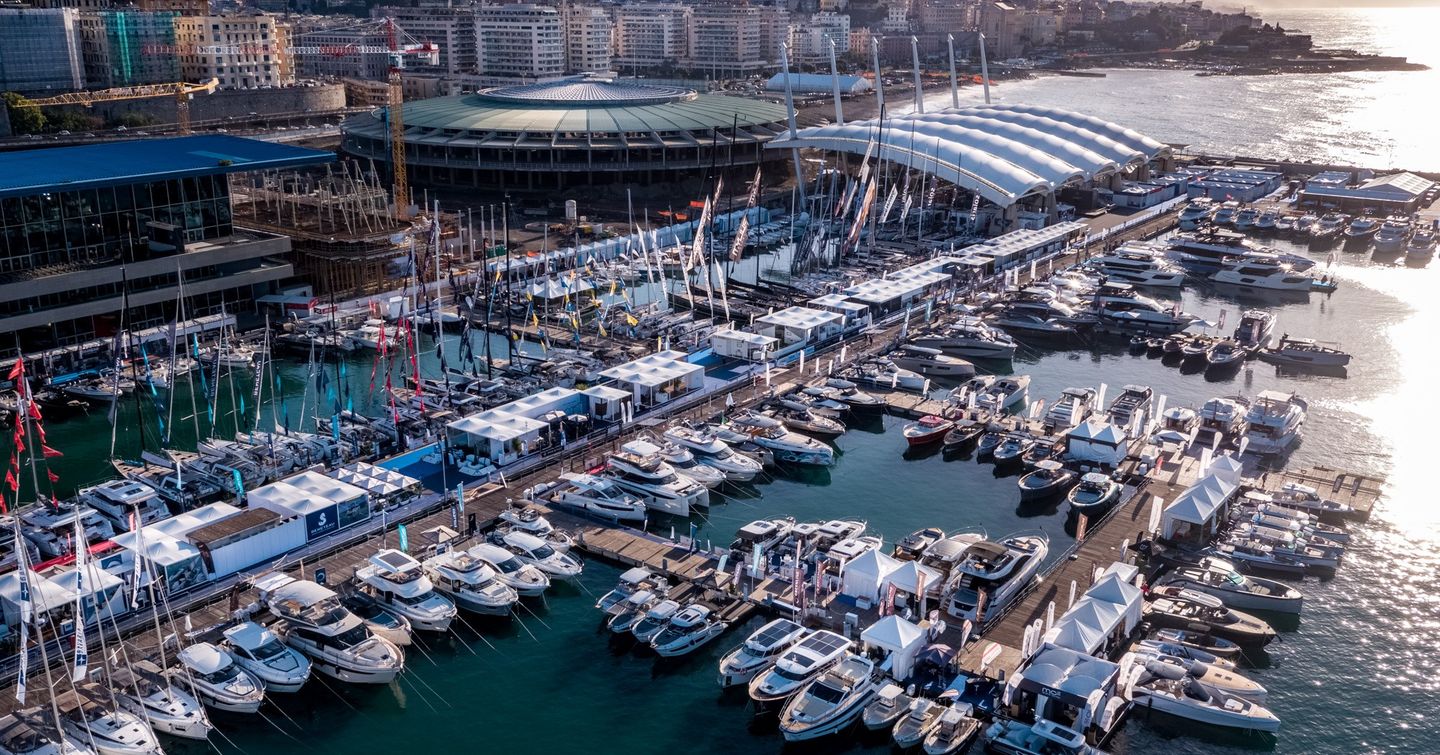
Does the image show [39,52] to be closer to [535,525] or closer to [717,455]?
[717,455]

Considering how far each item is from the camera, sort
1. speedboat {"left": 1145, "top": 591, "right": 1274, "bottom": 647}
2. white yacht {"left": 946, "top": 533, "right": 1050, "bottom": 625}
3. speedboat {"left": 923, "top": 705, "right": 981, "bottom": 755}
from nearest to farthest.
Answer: speedboat {"left": 923, "top": 705, "right": 981, "bottom": 755} → speedboat {"left": 1145, "top": 591, "right": 1274, "bottom": 647} → white yacht {"left": 946, "top": 533, "right": 1050, "bottom": 625}

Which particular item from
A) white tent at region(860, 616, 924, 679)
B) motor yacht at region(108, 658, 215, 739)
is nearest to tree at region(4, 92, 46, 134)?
motor yacht at region(108, 658, 215, 739)

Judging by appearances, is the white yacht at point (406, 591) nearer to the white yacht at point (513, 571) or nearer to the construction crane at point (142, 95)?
the white yacht at point (513, 571)

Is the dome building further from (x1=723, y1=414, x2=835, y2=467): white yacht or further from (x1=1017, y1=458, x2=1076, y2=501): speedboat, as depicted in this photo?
(x1=1017, y1=458, x2=1076, y2=501): speedboat

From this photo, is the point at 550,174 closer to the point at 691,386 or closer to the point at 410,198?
the point at 410,198

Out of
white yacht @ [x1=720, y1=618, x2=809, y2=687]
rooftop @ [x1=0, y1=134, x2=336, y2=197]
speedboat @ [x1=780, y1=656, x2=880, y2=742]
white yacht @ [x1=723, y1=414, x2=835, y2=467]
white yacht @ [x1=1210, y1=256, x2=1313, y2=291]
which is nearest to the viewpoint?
speedboat @ [x1=780, y1=656, x2=880, y2=742]

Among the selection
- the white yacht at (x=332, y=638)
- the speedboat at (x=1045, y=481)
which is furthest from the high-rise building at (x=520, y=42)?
the white yacht at (x=332, y=638)

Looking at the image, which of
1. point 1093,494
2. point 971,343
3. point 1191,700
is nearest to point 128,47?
point 971,343
